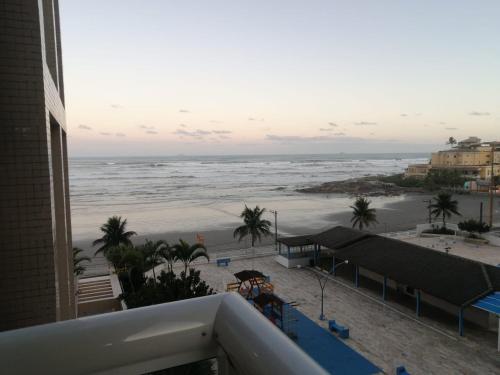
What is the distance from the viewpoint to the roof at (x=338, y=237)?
32.0m

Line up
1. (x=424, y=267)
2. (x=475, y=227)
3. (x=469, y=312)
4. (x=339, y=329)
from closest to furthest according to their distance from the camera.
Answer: (x=339, y=329), (x=469, y=312), (x=424, y=267), (x=475, y=227)

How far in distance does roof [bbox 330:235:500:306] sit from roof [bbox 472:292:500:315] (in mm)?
308

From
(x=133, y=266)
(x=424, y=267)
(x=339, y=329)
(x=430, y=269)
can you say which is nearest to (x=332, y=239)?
(x=424, y=267)

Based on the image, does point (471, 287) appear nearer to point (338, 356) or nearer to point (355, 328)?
point (355, 328)

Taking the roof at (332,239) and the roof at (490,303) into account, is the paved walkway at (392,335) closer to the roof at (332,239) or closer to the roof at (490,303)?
the roof at (490,303)

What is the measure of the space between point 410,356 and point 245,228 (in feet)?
76.4

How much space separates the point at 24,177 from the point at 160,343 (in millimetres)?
4599

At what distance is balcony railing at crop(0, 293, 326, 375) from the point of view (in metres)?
2.83

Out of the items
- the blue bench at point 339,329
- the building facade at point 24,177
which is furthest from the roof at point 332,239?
the building facade at point 24,177

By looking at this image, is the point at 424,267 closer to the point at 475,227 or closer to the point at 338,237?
the point at 338,237

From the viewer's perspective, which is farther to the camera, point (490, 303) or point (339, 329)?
point (339, 329)

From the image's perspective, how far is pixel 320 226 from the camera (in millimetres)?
56562

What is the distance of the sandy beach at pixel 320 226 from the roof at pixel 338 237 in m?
11.9

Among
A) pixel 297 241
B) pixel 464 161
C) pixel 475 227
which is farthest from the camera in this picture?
pixel 464 161
